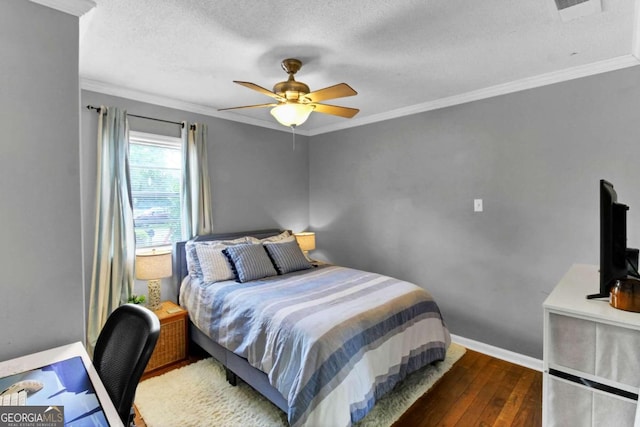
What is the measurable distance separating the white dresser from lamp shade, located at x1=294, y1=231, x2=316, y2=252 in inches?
114

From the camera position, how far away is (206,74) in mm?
2496

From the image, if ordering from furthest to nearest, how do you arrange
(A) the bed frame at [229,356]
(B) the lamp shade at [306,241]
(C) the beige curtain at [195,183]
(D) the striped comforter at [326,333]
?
(B) the lamp shade at [306,241] < (C) the beige curtain at [195,183] < (A) the bed frame at [229,356] < (D) the striped comforter at [326,333]

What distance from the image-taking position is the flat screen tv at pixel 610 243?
1237mm

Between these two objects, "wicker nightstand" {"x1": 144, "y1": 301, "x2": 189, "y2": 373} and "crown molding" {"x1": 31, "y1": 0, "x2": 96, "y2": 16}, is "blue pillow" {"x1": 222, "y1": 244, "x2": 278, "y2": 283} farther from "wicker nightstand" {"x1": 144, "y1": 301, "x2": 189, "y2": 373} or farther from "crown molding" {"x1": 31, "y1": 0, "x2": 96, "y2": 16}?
"crown molding" {"x1": 31, "y1": 0, "x2": 96, "y2": 16}

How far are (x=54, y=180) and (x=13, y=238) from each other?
0.30 meters

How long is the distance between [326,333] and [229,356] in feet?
3.27

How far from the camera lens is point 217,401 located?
86.9 inches

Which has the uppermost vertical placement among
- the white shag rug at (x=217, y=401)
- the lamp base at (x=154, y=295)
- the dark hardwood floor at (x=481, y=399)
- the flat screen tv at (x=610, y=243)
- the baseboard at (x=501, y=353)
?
the flat screen tv at (x=610, y=243)

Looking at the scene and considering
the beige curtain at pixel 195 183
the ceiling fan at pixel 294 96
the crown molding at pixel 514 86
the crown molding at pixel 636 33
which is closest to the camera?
the crown molding at pixel 636 33

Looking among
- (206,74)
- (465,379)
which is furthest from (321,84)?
(465,379)

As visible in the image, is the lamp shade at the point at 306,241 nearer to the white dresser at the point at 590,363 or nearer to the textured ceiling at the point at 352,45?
the textured ceiling at the point at 352,45

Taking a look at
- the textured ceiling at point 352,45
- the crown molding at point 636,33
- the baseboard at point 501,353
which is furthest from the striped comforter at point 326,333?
the crown molding at point 636,33

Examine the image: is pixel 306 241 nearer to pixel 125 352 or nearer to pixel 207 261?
pixel 207 261

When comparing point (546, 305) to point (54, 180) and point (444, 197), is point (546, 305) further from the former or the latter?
point (54, 180)
